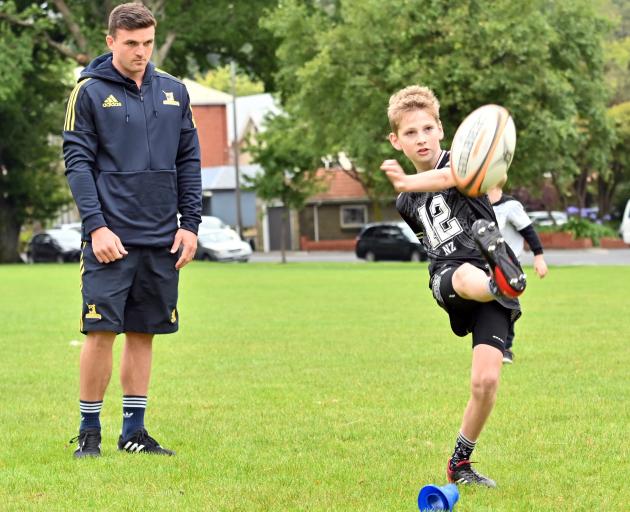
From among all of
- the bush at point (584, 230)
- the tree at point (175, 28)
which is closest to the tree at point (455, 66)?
the tree at point (175, 28)

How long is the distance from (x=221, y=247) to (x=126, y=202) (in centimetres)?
4592

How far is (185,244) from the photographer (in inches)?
276

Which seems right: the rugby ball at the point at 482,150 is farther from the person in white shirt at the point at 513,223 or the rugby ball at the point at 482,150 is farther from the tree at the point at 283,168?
the tree at the point at 283,168

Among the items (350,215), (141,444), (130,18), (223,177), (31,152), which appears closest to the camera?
(130,18)

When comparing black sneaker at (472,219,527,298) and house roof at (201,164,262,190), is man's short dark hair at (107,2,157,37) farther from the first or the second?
house roof at (201,164,262,190)

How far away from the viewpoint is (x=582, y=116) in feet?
139

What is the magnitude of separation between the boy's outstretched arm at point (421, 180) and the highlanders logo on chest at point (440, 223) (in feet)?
1.18

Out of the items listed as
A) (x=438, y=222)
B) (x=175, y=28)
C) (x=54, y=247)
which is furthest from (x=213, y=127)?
(x=438, y=222)

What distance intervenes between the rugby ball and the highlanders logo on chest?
0.48 m

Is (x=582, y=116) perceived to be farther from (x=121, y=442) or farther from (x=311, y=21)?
(x=121, y=442)

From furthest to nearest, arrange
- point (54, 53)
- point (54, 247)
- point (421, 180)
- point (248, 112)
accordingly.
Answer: point (248, 112), point (54, 247), point (54, 53), point (421, 180)

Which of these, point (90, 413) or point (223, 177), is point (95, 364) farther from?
point (223, 177)

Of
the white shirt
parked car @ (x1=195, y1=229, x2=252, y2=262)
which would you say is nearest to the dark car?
parked car @ (x1=195, y1=229, x2=252, y2=262)

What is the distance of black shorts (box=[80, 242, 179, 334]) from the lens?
6762 millimetres
